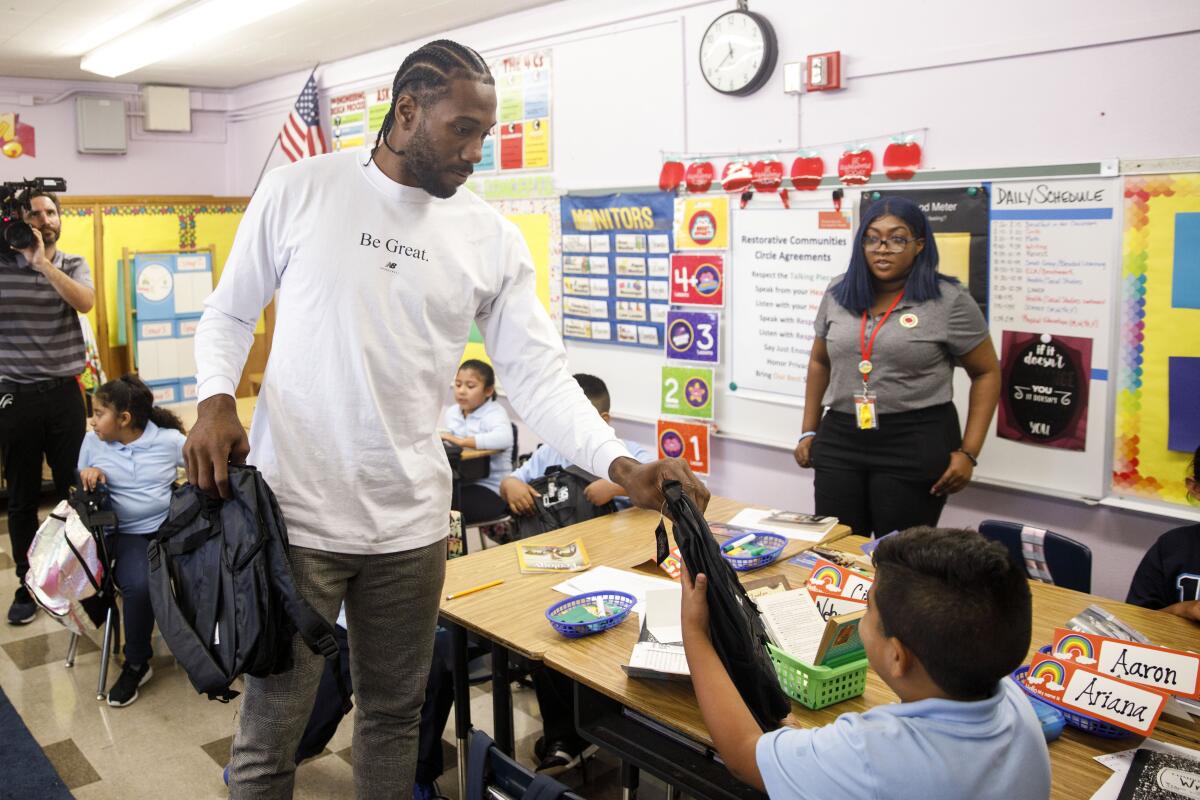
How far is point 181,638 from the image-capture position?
5.47 feet

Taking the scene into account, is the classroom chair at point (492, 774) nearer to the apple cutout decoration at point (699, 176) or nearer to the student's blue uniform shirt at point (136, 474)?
the student's blue uniform shirt at point (136, 474)

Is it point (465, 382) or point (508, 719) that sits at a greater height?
point (465, 382)

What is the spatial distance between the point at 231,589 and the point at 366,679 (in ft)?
1.17

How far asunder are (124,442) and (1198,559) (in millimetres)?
3391

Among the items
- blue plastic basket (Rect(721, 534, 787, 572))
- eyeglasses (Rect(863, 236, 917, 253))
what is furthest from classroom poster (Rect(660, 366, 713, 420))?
blue plastic basket (Rect(721, 534, 787, 572))

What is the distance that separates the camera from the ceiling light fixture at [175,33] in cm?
498

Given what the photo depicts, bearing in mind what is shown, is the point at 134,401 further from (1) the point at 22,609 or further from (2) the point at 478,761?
(2) the point at 478,761

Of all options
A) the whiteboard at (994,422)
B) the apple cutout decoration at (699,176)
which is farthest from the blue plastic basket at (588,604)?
the apple cutout decoration at (699,176)

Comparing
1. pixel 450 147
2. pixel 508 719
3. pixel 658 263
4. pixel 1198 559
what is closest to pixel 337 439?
pixel 450 147

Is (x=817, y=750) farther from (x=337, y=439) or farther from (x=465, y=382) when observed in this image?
(x=465, y=382)

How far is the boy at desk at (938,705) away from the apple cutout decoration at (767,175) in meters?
2.92

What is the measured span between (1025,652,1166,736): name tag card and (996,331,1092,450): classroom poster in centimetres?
175

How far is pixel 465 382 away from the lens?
4422 millimetres

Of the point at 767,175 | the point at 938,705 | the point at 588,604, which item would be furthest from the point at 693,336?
the point at 938,705
